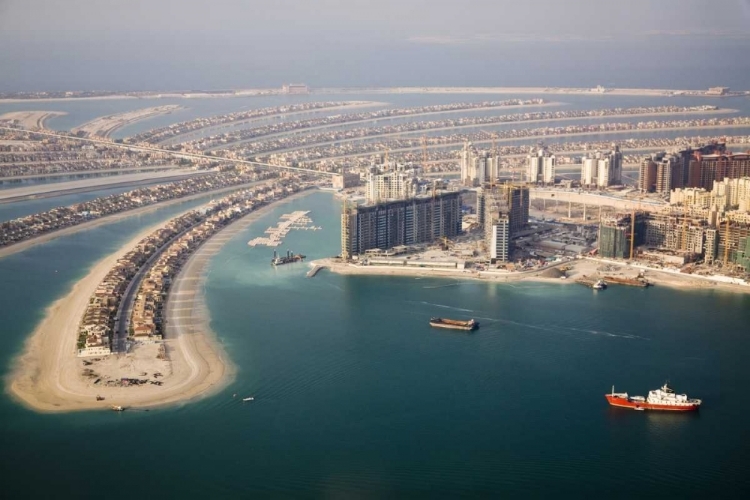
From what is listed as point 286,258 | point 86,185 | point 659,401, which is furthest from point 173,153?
point 659,401

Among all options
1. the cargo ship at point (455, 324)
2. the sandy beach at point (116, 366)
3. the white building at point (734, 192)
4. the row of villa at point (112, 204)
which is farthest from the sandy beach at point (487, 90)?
the sandy beach at point (116, 366)

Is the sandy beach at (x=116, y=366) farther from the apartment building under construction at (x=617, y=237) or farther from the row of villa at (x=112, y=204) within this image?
the apartment building under construction at (x=617, y=237)

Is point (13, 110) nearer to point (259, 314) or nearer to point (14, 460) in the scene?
point (259, 314)

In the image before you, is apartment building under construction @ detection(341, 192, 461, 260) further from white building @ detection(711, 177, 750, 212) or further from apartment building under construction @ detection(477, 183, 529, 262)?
white building @ detection(711, 177, 750, 212)

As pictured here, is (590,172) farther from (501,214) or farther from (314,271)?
(314,271)

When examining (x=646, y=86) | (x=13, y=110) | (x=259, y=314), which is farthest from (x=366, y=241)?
(x=646, y=86)

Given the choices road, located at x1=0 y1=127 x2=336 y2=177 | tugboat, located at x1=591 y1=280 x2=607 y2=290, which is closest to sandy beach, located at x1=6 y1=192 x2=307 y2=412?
tugboat, located at x1=591 y1=280 x2=607 y2=290
